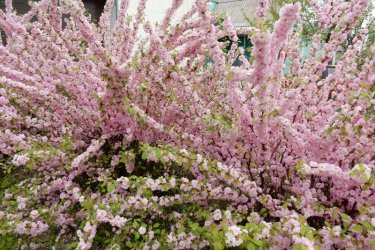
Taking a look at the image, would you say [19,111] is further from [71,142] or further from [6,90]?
[71,142]

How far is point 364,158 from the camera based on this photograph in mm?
2061

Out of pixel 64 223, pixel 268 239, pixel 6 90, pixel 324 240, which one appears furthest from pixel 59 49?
pixel 324 240

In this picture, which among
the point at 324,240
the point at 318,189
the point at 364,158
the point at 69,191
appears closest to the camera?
the point at 324,240

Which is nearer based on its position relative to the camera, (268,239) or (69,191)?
(268,239)

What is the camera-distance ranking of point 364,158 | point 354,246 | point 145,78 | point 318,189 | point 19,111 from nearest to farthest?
point 354,246 < point 364,158 < point 318,189 < point 145,78 < point 19,111

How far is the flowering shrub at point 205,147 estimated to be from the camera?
6.16 feet

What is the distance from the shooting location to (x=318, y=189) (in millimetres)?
2197

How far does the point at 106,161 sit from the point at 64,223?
662mm

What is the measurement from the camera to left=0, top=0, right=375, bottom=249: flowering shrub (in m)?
1.88

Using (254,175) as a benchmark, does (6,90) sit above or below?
above

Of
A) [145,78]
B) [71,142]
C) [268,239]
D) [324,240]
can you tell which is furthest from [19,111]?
[324,240]

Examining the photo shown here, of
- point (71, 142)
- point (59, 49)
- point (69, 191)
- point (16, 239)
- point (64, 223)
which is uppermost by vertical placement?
point (59, 49)

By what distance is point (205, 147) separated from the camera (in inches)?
99.4

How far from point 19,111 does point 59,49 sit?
94 cm
